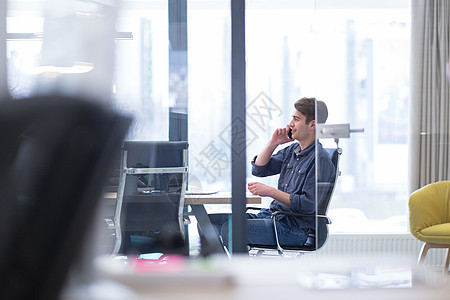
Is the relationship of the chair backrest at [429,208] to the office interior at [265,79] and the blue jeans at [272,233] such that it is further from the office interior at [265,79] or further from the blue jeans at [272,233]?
the blue jeans at [272,233]

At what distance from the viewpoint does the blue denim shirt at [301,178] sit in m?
3.15

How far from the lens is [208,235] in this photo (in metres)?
3.95

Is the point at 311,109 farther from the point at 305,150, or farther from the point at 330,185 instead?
the point at 330,185

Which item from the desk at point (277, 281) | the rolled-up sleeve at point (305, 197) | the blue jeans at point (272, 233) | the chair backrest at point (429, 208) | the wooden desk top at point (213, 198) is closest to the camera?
the desk at point (277, 281)

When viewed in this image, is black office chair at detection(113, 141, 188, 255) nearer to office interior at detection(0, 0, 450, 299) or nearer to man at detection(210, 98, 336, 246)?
office interior at detection(0, 0, 450, 299)

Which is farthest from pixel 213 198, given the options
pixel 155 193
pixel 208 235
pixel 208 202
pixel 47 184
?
pixel 47 184

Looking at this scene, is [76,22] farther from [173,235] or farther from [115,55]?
[173,235]

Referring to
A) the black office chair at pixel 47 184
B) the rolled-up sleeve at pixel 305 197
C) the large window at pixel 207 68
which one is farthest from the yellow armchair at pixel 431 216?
the black office chair at pixel 47 184

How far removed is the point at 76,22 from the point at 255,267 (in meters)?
4.22

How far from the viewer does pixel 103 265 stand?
42cm

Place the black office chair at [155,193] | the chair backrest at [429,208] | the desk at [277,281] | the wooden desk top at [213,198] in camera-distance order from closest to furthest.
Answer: the desk at [277,281]
the chair backrest at [429,208]
the black office chair at [155,193]
the wooden desk top at [213,198]

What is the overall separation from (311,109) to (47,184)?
314 cm

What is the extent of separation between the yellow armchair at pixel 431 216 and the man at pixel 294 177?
1.80 feet

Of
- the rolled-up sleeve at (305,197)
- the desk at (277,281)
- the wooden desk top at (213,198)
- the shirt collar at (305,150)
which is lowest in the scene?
the wooden desk top at (213,198)
